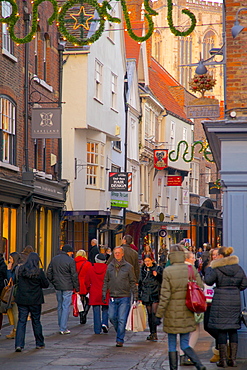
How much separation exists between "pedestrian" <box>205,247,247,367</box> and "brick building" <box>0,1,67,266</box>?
35.7 feet

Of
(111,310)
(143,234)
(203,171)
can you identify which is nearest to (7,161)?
(111,310)

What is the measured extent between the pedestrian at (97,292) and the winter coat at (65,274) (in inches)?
13.2

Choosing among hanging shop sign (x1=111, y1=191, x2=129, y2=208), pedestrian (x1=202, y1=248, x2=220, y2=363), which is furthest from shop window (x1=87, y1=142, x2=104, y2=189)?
pedestrian (x1=202, y1=248, x2=220, y2=363)

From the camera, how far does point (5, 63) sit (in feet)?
71.8

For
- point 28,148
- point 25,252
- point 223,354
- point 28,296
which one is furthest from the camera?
point 28,148

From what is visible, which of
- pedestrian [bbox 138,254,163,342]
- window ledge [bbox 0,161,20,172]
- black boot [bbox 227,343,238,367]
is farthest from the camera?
window ledge [bbox 0,161,20,172]

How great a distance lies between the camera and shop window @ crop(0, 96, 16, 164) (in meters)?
21.8

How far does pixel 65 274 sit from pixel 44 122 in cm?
913

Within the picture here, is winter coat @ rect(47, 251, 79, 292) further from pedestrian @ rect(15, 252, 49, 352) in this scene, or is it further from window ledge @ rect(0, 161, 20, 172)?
window ledge @ rect(0, 161, 20, 172)

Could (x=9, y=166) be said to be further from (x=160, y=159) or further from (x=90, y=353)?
(x=160, y=159)

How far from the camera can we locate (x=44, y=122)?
2341 centimetres

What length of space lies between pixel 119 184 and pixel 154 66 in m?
27.7

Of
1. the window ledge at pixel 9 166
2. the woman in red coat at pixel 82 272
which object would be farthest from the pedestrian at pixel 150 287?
the window ledge at pixel 9 166

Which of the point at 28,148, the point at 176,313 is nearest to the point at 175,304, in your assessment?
the point at 176,313
